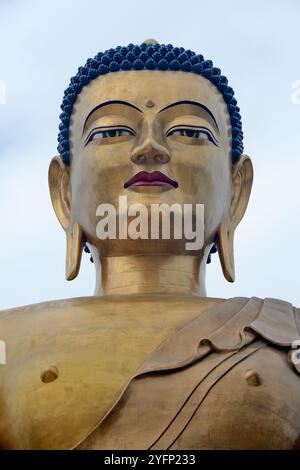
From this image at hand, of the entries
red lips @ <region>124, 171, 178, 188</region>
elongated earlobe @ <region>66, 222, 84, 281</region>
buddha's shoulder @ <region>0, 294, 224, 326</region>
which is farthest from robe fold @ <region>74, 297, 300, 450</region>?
elongated earlobe @ <region>66, 222, 84, 281</region>

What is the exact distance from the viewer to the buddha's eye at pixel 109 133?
10523mm

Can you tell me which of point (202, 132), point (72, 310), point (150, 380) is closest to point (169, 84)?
point (202, 132)

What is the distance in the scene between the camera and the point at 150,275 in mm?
10422

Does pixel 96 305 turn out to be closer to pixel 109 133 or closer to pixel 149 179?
pixel 149 179

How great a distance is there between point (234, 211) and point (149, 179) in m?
1.04

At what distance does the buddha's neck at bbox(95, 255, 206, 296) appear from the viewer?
10398mm

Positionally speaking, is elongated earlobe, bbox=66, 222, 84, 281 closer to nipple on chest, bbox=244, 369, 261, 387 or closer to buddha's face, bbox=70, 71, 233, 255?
buddha's face, bbox=70, 71, 233, 255

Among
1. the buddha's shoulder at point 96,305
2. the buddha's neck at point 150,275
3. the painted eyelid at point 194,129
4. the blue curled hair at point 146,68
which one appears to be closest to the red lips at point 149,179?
the painted eyelid at point 194,129

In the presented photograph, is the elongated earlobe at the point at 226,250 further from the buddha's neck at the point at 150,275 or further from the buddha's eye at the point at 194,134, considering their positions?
the buddha's eye at the point at 194,134

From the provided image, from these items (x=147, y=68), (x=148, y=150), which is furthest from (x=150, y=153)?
(x=147, y=68)

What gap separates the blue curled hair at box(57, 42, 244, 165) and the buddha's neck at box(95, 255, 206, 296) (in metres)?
1.01

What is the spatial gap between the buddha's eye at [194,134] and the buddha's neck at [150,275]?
754 mm

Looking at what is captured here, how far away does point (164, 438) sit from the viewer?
8664mm

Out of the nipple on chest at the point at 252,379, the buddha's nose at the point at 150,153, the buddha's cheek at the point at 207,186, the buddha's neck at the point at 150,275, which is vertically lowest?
the nipple on chest at the point at 252,379
